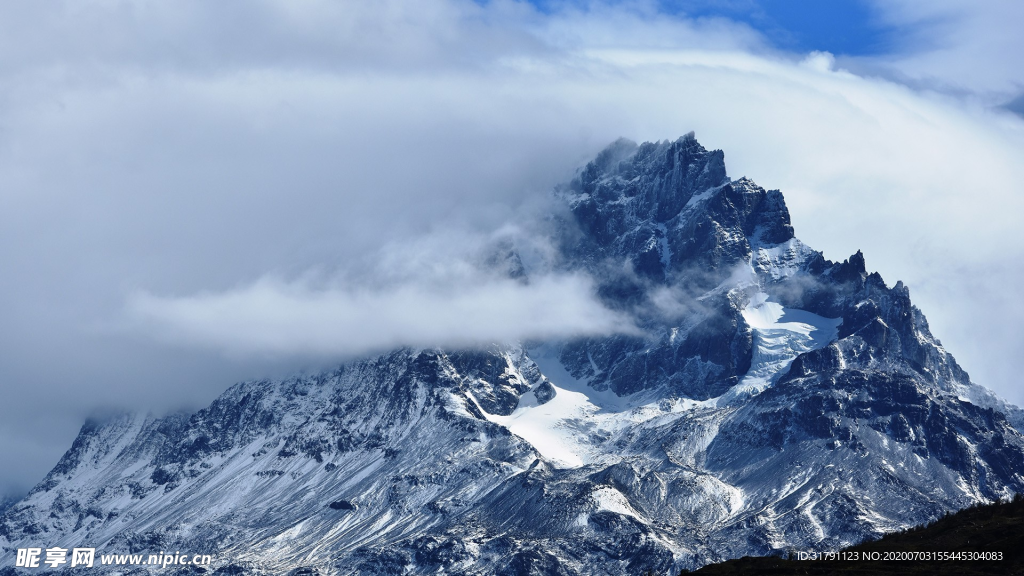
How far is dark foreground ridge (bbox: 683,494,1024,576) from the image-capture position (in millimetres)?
172263

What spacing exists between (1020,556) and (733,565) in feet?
124

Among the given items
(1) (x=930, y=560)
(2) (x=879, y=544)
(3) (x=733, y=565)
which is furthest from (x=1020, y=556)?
(3) (x=733, y=565)

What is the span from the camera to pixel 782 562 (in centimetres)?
19225

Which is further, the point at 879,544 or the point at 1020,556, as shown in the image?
the point at 879,544

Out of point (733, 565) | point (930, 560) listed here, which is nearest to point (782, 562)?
point (733, 565)

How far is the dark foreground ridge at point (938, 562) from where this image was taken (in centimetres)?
17226

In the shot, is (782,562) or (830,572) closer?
(830,572)

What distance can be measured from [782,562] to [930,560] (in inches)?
795

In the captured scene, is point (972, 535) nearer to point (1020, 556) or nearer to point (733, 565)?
point (1020, 556)

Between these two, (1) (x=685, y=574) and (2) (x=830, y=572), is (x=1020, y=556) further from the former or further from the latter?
(1) (x=685, y=574)

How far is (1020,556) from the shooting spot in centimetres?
17288

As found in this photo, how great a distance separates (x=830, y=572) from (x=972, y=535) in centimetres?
2534

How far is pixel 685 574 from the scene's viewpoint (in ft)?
634

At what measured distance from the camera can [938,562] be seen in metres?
178
